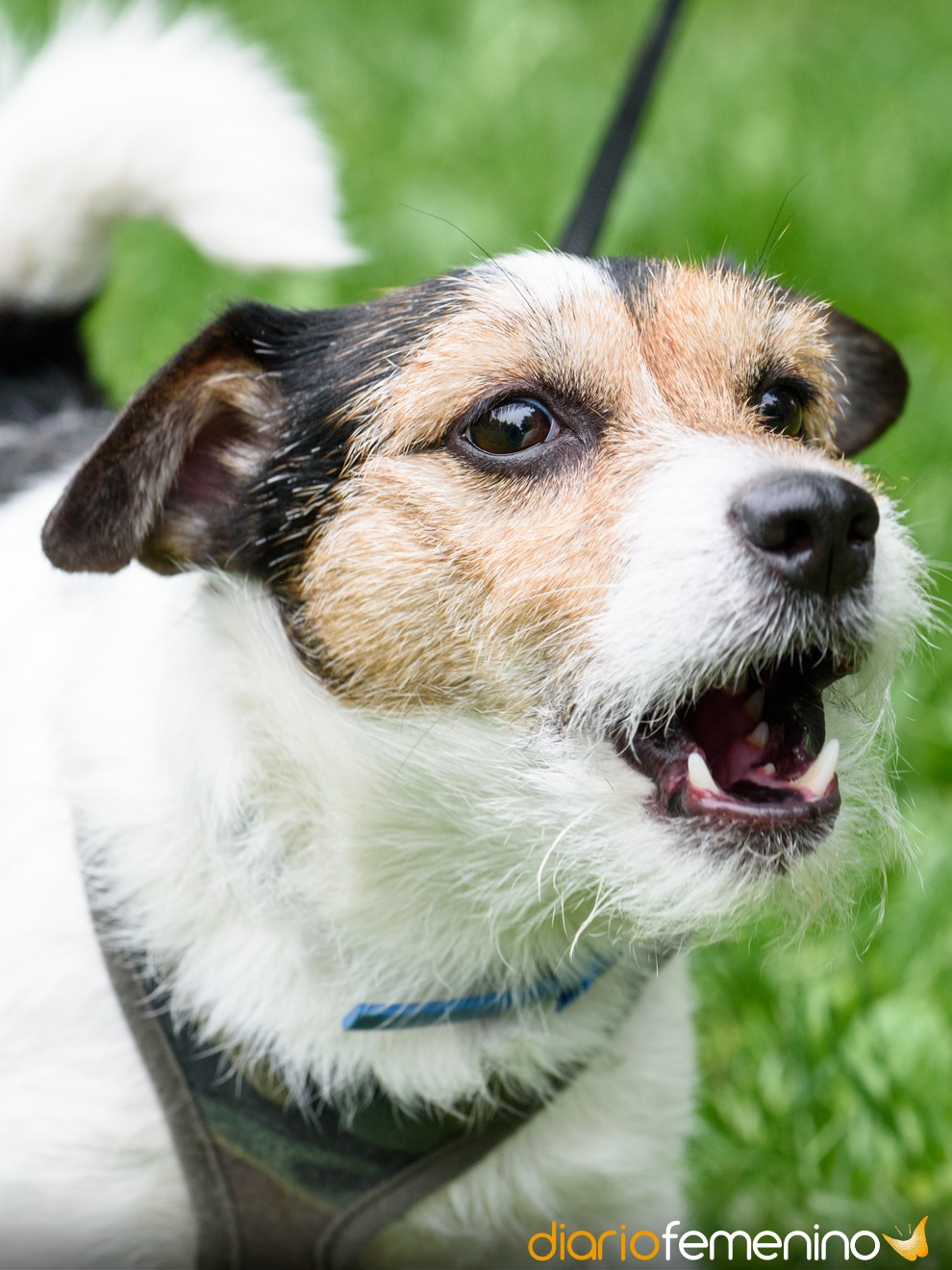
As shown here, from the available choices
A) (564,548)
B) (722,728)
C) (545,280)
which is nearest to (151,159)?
(545,280)

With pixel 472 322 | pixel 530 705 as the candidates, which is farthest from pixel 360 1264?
pixel 472 322

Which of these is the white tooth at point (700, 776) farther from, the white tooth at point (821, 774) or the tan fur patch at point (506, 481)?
the tan fur patch at point (506, 481)

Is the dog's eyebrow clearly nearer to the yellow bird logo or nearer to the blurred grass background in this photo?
the blurred grass background

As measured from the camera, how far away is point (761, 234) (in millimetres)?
5672

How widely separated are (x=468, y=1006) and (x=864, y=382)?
4.67ft

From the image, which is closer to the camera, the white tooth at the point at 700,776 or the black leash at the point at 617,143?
the white tooth at the point at 700,776

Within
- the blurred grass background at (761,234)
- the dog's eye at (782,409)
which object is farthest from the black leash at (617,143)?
the dog's eye at (782,409)

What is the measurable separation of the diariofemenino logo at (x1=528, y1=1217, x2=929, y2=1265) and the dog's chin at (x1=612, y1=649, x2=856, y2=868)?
96 cm

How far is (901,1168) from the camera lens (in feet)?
9.75

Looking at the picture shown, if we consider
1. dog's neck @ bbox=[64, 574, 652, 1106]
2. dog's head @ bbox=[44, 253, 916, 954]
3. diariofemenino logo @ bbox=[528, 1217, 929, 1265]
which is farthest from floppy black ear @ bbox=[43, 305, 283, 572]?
diariofemenino logo @ bbox=[528, 1217, 929, 1265]

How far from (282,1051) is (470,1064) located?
313 mm

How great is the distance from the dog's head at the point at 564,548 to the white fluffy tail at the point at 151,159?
776mm

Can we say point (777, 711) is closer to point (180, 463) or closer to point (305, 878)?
point (305, 878)

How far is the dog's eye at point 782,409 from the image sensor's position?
244 centimetres
